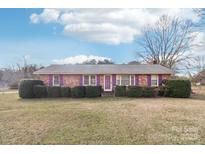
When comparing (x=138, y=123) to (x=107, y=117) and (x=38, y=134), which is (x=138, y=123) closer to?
(x=107, y=117)

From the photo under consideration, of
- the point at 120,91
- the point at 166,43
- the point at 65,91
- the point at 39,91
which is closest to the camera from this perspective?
the point at 39,91

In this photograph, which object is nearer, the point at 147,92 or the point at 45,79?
the point at 147,92

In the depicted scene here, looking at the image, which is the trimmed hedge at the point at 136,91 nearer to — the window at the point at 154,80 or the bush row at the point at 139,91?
the bush row at the point at 139,91

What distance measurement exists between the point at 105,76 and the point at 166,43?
30.4 ft

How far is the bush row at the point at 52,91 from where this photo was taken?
14836 mm

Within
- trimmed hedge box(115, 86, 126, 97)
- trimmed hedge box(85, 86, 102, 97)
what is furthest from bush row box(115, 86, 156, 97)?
trimmed hedge box(85, 86, 102, 97)

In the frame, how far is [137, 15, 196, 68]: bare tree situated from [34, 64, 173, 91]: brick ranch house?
16.7 ft

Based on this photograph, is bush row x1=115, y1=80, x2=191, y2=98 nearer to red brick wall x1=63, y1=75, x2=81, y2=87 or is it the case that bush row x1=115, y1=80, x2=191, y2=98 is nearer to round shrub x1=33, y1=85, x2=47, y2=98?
red brick wall x1=63, y1=75, x2=81, y2=87

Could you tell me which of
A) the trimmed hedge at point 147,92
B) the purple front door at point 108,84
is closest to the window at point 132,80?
the purple front door at point 108,84

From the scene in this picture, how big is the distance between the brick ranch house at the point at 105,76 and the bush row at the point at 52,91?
2.36 metres

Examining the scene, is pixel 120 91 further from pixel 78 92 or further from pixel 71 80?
pixel 71 80

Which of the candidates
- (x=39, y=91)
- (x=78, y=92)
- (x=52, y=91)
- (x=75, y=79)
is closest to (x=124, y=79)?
(x=75, y=79)

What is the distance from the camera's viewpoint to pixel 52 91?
49.4ft

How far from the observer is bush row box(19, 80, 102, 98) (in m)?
14.8
